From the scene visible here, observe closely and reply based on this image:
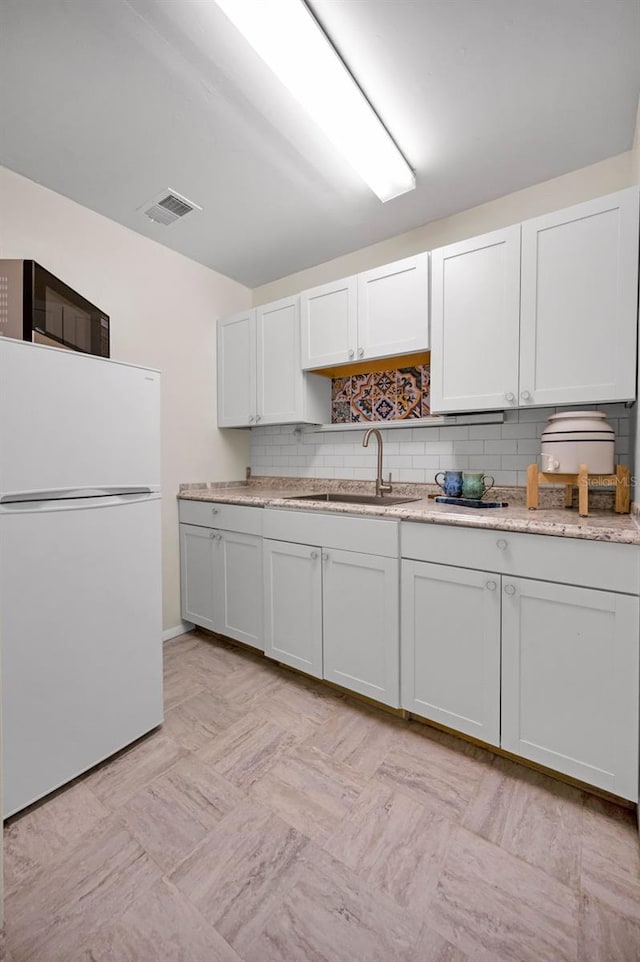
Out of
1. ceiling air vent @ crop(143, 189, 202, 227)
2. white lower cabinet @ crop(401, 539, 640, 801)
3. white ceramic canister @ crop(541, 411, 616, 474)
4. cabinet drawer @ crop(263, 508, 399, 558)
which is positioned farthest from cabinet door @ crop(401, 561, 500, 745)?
ceiling air vent @ crop(143, 189, 202, 227)

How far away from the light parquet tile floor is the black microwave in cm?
163

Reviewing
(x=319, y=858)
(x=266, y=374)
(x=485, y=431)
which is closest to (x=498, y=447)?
(x=485, y=431)

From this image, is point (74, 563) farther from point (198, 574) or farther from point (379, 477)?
point (379, 477)

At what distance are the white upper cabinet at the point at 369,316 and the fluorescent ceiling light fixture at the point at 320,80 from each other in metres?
0.42

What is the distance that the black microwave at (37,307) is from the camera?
142 centimetres

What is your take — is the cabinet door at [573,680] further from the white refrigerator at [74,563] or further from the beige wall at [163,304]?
the beige wall at [163,304]

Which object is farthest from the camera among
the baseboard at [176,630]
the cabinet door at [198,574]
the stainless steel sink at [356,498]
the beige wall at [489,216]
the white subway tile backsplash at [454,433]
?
the baseboard at [176,630]

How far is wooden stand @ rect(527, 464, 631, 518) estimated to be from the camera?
59.9 inches

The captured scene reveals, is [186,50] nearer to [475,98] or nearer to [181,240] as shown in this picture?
[475,98]

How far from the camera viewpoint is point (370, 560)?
179cm

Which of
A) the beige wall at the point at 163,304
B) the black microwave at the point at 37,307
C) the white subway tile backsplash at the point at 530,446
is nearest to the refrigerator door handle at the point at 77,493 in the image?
the black microwave at the point at 37,307

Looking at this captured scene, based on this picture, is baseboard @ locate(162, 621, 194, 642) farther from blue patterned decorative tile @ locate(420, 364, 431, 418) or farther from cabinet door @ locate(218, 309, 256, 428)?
blue patterned decorative tile @ locate(420, 364, 431, 418)

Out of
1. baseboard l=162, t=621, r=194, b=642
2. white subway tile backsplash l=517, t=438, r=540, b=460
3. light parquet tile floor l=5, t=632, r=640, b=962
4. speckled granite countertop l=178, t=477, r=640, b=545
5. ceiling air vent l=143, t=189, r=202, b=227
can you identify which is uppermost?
ceiling air vent l=143, t=189, r=202, b=227

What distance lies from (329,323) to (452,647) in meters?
1.82
